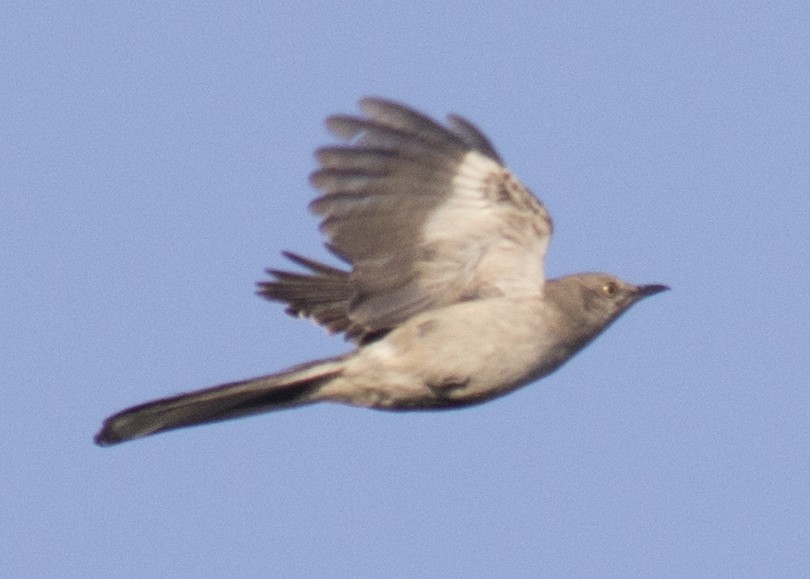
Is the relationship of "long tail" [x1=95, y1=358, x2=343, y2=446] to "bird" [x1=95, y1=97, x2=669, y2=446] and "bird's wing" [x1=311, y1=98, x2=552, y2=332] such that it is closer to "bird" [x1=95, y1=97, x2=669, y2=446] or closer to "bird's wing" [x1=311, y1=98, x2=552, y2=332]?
"bird" [x1=95, y1=97, x2=669, y2=446]

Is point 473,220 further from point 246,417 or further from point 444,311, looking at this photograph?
point 246,417

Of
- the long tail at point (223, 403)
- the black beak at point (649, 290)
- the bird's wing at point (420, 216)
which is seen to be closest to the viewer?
the bird's wing at point (420, 216)

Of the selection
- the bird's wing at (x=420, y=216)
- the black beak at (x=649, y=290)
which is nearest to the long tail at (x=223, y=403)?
the bird's wing at (x=420, y=216)

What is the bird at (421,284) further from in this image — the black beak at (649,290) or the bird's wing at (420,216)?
the black beak at (649,290)

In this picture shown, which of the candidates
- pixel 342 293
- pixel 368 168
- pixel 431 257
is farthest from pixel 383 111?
pixel 342 293

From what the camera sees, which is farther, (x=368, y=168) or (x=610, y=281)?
(x=610, y=281)

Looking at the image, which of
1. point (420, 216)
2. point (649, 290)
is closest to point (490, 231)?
point (420, 216)

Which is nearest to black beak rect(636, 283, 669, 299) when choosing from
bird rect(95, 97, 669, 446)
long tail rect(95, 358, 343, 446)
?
bird rect(95, 97, 669, 446)
